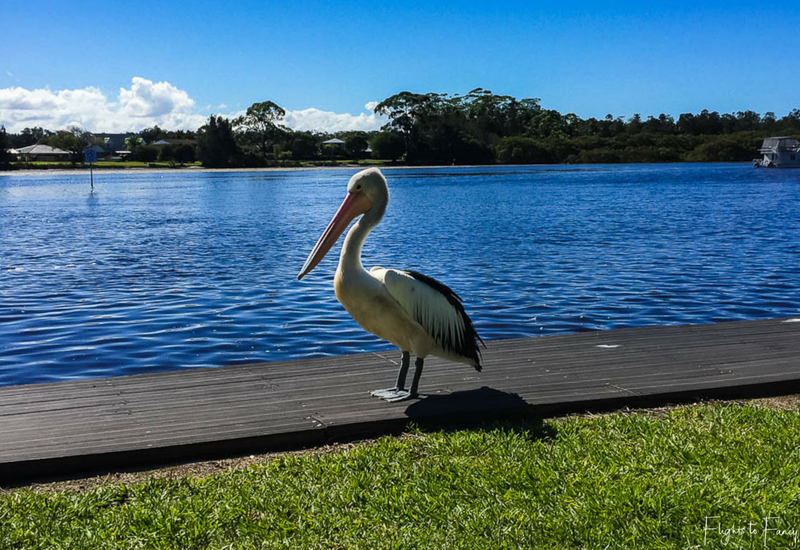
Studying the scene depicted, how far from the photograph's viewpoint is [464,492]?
337 cm

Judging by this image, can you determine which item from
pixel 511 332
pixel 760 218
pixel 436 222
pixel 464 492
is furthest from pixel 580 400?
pixel 760 218

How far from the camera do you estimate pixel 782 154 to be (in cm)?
9069

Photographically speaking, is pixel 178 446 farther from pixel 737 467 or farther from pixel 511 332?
pixel 511 332

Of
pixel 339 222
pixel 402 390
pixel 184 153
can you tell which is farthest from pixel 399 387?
pixel 184 153

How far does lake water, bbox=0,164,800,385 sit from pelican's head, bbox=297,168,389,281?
3.81m

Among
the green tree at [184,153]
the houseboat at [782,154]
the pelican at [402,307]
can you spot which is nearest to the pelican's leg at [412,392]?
the pelican at [402,307]

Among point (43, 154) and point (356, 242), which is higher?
point (43, 154)

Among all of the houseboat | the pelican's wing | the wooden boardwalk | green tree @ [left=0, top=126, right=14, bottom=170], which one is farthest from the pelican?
green tree @ [left=0, top=126, right=14, bottom=170]

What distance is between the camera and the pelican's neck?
4.54 metres

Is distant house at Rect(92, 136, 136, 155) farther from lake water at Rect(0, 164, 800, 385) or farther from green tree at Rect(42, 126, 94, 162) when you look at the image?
lake water at Rect(0, 164, 800, 385)

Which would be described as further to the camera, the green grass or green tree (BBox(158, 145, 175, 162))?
green tree (BBox(158, 145, 175, 162))

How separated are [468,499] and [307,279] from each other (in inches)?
429

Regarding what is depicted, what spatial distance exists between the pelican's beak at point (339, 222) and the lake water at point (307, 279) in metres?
3.80

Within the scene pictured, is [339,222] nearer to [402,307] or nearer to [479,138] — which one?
[402,307]
